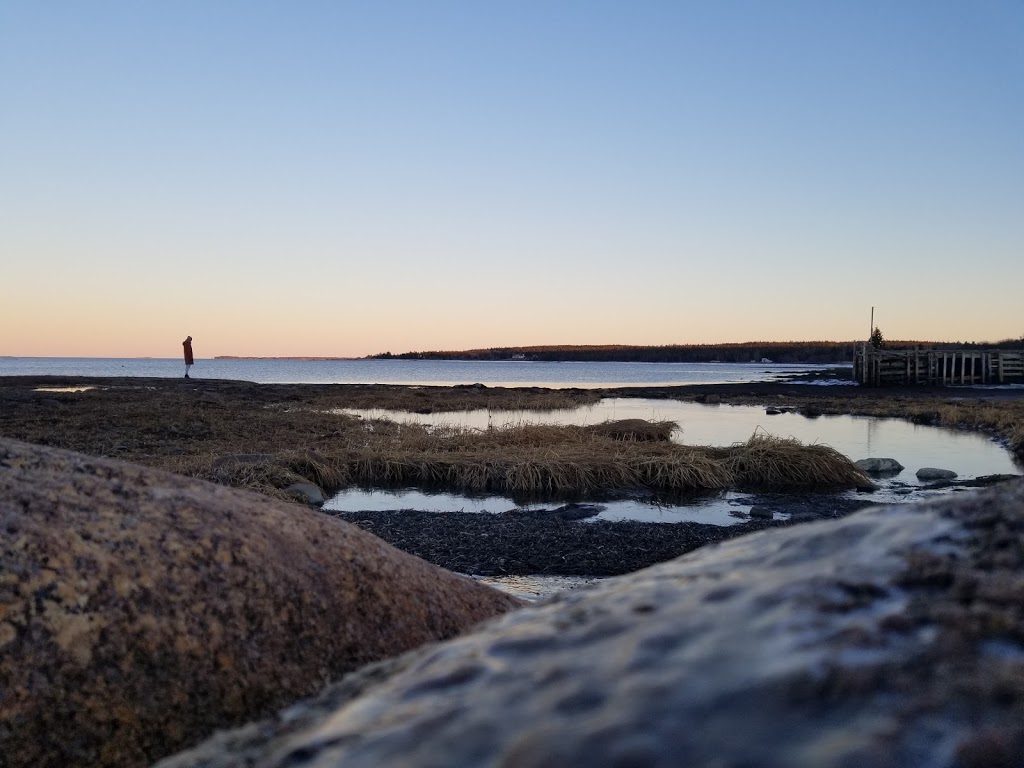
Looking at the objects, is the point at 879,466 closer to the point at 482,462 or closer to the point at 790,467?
the point at 790,467

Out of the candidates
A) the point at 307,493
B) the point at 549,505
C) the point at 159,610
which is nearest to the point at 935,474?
the point at 549,505

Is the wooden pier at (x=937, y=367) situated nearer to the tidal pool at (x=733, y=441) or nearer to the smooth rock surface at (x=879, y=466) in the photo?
the tidal pool at (x=733, y=441)

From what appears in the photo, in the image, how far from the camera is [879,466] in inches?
603

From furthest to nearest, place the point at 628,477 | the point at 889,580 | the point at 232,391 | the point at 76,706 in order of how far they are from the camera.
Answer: the point at 232,391 < the point at 628,477 < the point at 76,706 < the point at 889,580

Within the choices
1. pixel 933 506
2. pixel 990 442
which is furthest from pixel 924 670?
pixel 990 442

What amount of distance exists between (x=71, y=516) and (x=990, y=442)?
22.7 meters

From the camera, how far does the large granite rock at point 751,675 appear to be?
84 cm

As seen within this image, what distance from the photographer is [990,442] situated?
20156 mm

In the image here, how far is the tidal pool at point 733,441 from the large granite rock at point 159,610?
29.2 ft

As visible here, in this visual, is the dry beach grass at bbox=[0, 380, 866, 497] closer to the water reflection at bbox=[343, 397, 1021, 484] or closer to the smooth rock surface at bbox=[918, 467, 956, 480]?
the smooth rock surface at bbox=[918, 467, 956, 480]

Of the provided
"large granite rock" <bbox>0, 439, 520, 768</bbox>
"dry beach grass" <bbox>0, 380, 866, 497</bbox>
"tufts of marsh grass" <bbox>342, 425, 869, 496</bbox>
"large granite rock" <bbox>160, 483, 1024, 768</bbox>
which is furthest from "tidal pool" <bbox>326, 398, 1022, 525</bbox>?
"large granite rock" <bbox>160, 483, 1024, 768</bbox>

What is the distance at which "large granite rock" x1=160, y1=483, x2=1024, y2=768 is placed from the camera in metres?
0.84

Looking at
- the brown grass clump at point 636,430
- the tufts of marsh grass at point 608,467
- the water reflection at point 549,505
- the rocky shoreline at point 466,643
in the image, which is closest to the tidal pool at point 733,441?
the water reflection at point 549,505

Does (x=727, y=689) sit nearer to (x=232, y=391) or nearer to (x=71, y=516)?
(x=71, y=516)
